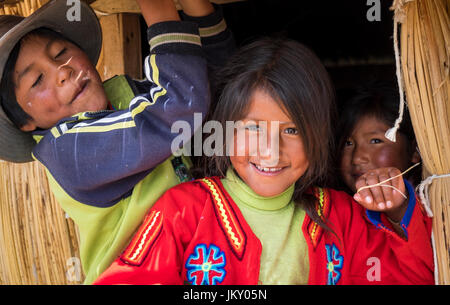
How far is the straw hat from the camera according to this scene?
1.36 metres

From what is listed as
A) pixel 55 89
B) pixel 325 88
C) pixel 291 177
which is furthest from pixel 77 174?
pixel 325 88

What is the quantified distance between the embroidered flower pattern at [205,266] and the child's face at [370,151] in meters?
0.63

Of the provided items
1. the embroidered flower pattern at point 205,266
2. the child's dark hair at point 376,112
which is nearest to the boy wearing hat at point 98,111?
the embroidered flower pattern at point 205,266

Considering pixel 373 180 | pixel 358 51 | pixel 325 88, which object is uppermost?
pixel 358 51

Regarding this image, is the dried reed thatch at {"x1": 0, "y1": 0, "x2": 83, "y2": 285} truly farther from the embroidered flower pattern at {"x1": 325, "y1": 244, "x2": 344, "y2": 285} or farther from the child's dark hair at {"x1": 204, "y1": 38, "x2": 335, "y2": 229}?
the embroidered flower pattern at {"x1": 325, "y1": 244, "x2": 344, "y2": 285}

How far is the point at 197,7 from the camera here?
1.52 metres

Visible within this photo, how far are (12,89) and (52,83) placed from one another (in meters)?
0.12

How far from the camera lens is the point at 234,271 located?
1306mm

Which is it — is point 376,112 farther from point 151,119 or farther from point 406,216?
point 151,119

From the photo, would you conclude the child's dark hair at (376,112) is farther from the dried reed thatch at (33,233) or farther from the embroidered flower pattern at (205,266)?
the dried reed thatch at (33,233)

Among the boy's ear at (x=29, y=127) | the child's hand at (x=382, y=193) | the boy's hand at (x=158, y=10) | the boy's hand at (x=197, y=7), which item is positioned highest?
the boy's hand at (x=197, y=7)

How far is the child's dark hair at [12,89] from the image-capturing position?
1.39 meters

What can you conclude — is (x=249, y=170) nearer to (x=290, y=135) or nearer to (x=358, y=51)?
(x=290, y=135)
